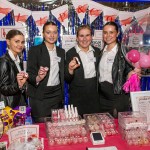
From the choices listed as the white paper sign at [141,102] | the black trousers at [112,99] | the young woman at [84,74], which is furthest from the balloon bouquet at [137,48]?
the young woman at [84,74]

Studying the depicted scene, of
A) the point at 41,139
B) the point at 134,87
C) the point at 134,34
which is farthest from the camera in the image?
the point at 134,34

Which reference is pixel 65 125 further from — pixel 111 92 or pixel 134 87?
pixel 111 92

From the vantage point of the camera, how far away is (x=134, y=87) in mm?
2088

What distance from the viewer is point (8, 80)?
2.30 m

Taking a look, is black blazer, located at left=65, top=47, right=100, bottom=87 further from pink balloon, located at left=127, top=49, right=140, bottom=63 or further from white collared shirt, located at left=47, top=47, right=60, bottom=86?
pink balloon, located at left=127, top=49, right=140, bottom=63

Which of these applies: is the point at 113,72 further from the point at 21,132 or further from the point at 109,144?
the point at 21,132

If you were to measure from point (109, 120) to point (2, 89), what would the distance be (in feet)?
3.60

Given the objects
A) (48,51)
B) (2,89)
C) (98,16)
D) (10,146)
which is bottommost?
(10,146)

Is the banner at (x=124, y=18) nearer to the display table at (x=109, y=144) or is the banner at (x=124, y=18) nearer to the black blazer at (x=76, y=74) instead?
the black blazer at (x=76, y=74)

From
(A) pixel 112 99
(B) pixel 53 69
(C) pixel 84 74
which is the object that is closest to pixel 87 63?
(C) pixel 84 74

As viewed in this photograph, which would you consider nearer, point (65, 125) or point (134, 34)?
point (65, 125)

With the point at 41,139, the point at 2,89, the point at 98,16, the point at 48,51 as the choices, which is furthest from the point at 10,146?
the point at 98,16

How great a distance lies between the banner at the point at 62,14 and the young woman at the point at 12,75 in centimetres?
81

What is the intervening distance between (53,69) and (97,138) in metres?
1.27
